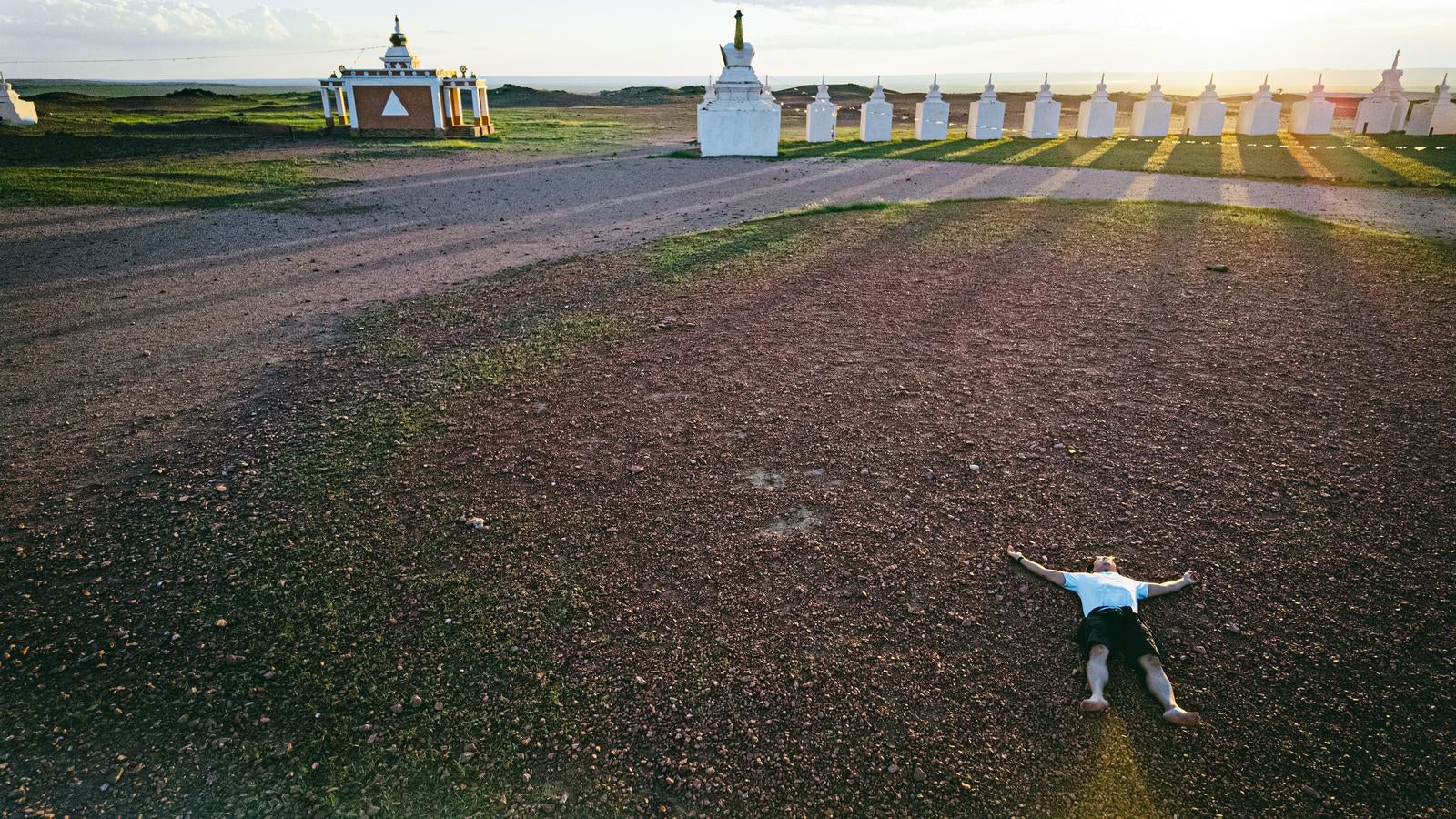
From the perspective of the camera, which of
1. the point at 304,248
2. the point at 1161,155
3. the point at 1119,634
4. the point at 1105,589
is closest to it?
the point at 1119,634

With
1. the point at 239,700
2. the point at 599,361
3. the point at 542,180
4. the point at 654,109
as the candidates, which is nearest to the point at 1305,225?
the point at 599,361

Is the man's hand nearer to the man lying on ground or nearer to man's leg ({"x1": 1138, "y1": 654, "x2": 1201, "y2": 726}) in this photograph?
the man lying on ground

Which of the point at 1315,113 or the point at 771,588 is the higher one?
the point at 1315,113

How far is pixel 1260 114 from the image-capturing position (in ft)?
94.0

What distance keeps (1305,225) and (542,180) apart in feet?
52.8

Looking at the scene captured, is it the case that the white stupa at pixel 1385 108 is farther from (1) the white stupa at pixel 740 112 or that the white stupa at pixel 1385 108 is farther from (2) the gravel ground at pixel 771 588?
(2) the gravel ground at pixel 771 588

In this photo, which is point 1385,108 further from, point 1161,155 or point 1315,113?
point 1161,155

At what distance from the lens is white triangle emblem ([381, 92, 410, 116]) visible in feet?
110

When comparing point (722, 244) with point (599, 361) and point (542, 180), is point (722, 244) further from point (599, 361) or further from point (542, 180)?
point (542, 180)

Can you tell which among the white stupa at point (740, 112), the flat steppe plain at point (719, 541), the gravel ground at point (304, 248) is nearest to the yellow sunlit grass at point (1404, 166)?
the gravel ground at point (304, 248)

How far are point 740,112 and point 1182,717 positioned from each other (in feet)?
77.1

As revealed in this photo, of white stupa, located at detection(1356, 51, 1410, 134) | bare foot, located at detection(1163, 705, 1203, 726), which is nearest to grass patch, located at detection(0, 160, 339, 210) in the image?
bare foot, located at detection(1163, 705, 1203, 726)

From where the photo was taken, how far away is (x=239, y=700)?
3.21 m

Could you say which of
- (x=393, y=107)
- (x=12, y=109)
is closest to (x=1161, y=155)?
(x=393, y=107)
